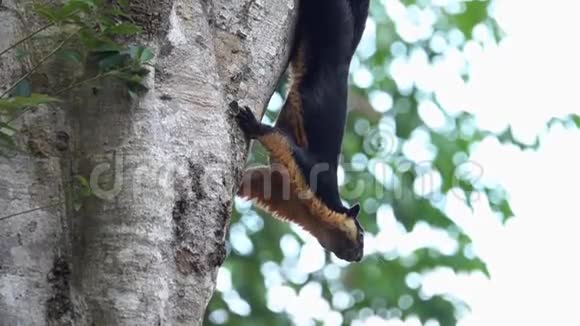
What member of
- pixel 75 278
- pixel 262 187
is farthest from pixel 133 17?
pixel 262 187

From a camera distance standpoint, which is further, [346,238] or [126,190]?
[346,238]

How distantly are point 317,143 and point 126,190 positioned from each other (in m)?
1.71

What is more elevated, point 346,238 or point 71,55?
point 71,55

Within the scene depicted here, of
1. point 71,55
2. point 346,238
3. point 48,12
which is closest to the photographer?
point 48,12

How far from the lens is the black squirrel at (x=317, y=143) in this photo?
3.75 m

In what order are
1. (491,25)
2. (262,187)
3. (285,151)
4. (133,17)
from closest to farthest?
(133,17) < (285,151) < (262,187) < (491,25)

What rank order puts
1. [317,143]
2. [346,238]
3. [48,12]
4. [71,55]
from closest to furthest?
[48,12]
[71,55]
[317,143]
[346,238]

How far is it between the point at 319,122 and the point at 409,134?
2.40 meters

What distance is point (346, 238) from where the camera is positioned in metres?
4.12

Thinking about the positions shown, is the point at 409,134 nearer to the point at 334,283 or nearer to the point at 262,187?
the point at 334,283

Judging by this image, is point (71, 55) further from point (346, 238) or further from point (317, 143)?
point (346, 238)

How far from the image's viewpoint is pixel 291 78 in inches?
152

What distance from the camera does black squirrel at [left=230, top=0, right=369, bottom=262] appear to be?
3746mm

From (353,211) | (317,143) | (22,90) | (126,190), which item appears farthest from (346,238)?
(22,90)
